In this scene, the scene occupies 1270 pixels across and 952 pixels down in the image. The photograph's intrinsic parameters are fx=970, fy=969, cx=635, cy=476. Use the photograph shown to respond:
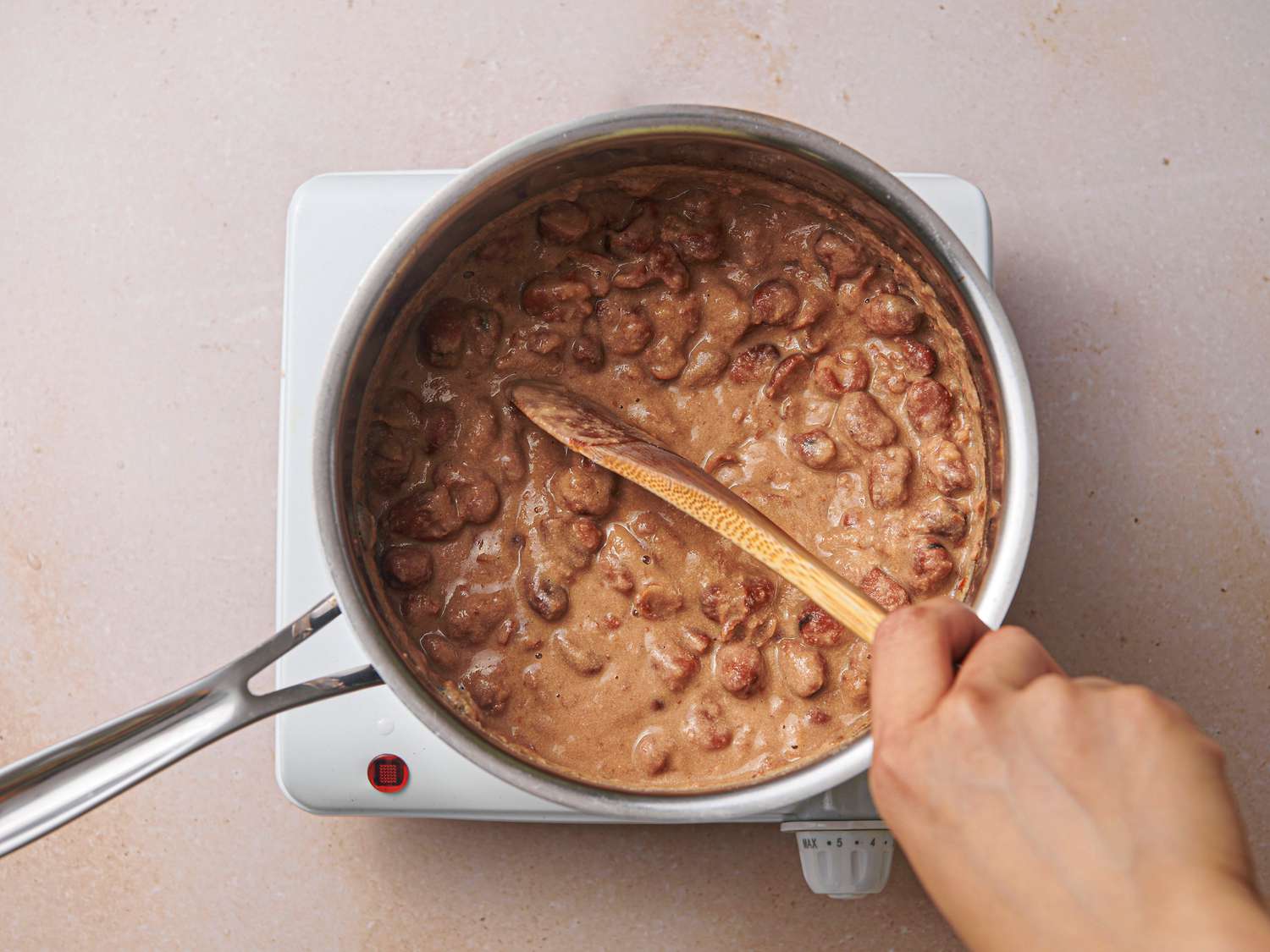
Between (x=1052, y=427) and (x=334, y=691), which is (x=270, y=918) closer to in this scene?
(x=334, y=691)

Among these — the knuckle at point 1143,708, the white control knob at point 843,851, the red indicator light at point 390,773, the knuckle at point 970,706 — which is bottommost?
the white control knob at point 843,851

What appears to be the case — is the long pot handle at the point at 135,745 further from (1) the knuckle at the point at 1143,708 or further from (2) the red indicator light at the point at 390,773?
(1) the knuckle at the point at 1143,708

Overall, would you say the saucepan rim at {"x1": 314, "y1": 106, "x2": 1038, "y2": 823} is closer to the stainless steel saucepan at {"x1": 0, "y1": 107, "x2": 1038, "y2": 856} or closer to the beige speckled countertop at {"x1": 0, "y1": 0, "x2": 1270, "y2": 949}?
the stainless steel saucepan at {"x1": 0, "y1": 107, "x2": 1038, "y2": 856}

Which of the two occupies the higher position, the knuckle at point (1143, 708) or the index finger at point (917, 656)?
the knuckle at point (1143, 708)

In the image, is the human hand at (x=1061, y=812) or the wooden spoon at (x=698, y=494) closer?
the human hand at (x=1061, y=812)

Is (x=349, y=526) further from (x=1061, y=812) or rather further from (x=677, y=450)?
(x=1061, y=812)

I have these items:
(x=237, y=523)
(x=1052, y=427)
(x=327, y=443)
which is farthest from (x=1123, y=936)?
(x=237, y=523)

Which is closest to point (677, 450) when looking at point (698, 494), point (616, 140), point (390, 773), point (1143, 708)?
point (698, 494)

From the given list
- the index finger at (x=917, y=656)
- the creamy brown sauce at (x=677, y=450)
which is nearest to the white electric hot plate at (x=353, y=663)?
the creamy brown sauce at (x=677, y=450)
